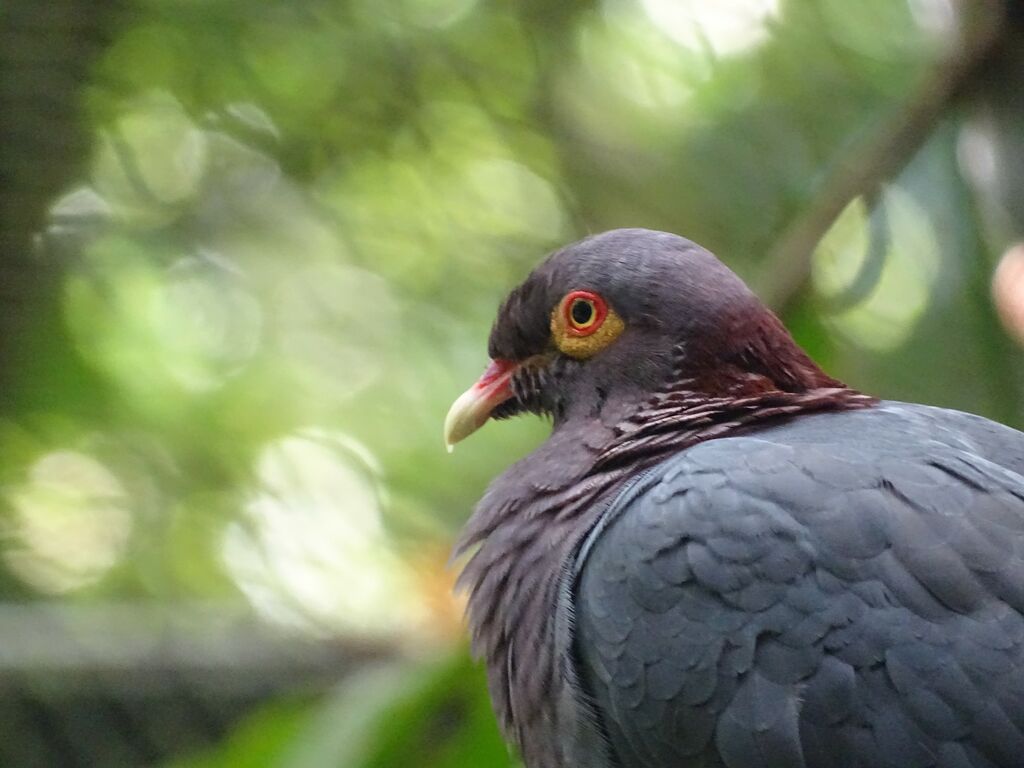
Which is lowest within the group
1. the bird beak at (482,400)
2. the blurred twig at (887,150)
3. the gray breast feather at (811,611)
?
the gray breast feather at (811,611)

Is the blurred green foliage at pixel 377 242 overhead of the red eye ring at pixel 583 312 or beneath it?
overhead

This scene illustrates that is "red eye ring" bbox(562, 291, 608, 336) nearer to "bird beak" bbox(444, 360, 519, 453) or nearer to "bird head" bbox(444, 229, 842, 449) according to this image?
"bird head" bbox(444, 229, 842, 449)

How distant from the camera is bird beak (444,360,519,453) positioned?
7.07 feet

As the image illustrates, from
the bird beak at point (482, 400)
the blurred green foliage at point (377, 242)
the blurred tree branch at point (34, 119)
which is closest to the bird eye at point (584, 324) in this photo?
the bird beak at point (482, 400)

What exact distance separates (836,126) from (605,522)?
196cm

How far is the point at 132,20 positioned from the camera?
2734mm

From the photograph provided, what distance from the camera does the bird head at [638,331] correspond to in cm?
191

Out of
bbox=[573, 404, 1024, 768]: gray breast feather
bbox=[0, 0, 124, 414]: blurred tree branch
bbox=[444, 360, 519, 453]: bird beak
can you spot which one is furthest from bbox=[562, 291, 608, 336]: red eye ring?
bbox=[0, 0, 124, 414]: blurred tree branch

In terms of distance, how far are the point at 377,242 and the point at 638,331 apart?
1.79 meters

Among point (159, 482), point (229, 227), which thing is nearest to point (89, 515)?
point (159, 482)

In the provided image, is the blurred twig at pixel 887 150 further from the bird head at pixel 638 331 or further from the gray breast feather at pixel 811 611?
the gray breast feather at pixel 811 611

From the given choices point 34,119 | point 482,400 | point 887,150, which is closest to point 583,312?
point 482,400

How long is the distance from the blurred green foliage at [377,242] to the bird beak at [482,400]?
745 mm

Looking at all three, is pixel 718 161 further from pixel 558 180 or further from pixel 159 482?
pixel 159 482
